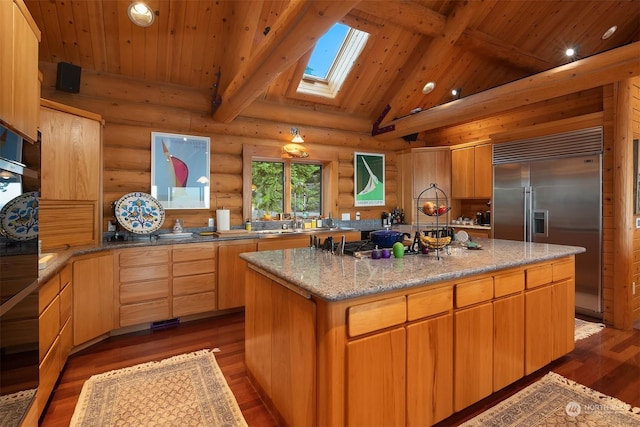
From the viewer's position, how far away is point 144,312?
11.0 ft

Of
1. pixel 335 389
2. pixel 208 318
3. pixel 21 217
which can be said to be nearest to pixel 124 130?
pixel 208 318

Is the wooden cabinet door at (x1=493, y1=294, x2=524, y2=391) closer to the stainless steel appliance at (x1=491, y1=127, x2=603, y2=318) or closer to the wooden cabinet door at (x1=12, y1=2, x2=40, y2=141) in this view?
the stainless steel appliance at (x1=491, y1=127, x2=603, y2=318)

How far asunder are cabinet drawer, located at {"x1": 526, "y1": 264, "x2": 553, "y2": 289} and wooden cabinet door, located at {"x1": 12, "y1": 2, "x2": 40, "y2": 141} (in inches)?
130

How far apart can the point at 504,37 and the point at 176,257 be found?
16.9 feet

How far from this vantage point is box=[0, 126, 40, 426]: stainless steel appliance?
1.27 meters

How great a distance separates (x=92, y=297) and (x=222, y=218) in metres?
1.64

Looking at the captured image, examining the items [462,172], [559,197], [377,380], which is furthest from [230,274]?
[559,197]

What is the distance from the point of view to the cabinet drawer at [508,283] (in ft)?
7.02

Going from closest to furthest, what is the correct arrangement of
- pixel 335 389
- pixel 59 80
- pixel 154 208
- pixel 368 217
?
pixel 335 389 < pixel 59 80 < pixel 154 208 < pixel 368 217

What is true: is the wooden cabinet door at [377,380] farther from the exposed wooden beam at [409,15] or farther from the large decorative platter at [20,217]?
the exposed wooden beam at [409,15]

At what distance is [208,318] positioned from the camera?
12.5 ft

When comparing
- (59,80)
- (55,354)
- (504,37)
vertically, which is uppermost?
(504,37)

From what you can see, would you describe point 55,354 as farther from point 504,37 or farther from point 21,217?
point 504,37

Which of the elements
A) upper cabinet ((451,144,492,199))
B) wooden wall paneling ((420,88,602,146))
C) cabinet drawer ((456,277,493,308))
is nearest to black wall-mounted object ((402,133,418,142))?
wooden wall paneling ((420,88,602,146))
